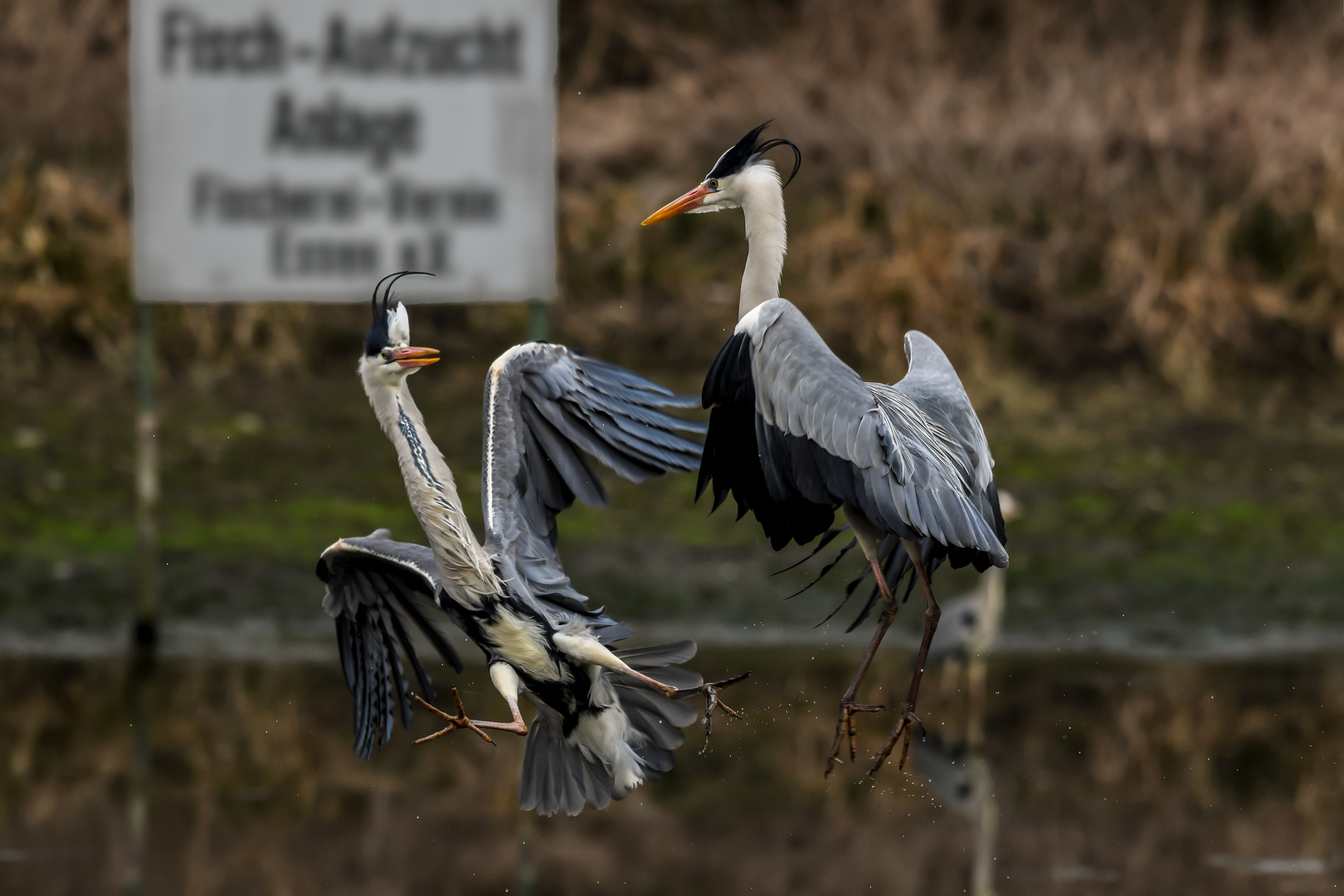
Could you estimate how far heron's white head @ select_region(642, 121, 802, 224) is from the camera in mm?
6188

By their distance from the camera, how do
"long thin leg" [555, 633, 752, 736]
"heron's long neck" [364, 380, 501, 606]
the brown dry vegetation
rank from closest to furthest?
"long thin leg" [555, 633, 752, 736], "heron's long neck" [364, 380, 501, 606], the brown dry vegetation

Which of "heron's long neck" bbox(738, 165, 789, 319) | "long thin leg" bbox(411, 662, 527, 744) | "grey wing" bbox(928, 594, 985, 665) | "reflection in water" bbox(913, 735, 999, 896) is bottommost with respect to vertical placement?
"reflection in water" bbox(913, 735, 999, 896)

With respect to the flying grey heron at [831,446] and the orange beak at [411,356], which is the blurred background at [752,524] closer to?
the flying grey heron at [831,446]

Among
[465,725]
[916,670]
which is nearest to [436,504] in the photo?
[465,725]

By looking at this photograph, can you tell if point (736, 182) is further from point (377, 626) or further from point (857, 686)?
point (377, 626)

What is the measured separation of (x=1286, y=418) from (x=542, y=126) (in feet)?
19.0

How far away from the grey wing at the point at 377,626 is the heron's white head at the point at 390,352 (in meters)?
0.63

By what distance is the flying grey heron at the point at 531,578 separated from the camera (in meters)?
6.36

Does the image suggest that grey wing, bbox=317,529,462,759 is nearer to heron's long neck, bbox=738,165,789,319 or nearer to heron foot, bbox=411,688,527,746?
heron foot, bbox=411,688,527,746

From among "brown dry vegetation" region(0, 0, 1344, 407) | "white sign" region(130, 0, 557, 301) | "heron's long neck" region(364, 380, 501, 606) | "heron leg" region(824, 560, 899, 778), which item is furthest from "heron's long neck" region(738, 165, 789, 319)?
"brown dry vegetation" region(0, 0, 1344, 407)

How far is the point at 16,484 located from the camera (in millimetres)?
11805

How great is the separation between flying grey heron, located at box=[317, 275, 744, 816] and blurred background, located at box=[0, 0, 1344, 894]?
71cm

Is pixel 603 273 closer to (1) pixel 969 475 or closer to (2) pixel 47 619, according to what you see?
(2) pixel 47 619

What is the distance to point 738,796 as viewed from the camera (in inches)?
320
